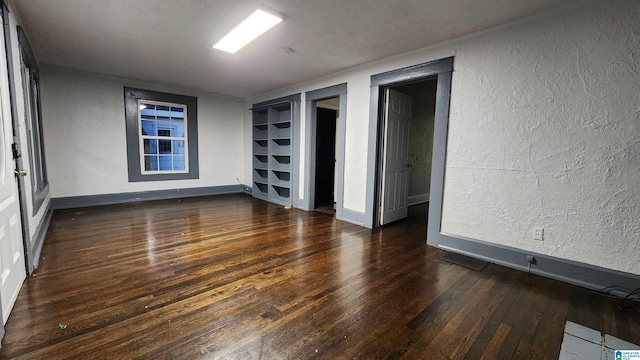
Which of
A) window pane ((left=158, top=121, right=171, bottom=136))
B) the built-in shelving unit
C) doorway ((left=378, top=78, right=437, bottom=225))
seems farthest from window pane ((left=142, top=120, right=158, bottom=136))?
doorway ((left=378, top=78, right=437, bottom=225))

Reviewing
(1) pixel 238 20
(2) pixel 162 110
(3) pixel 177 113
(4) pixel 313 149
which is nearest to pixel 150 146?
(2) pixel 162 110

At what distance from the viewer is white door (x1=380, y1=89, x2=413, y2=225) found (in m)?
3.91

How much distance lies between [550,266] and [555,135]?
3.99 feet

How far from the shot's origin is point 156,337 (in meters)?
1.58

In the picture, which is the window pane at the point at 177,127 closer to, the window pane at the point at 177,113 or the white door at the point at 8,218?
the window pane at the point at 177,113

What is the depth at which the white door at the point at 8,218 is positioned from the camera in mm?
1753

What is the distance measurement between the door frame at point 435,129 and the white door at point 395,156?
9cm

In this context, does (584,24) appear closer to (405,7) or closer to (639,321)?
(405,7)

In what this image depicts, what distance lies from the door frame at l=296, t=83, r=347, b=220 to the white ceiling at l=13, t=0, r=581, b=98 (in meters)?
0.41

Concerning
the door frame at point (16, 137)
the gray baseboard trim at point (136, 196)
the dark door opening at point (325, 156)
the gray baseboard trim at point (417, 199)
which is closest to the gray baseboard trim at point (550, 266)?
the gray baseboard trim at point (417, 199)

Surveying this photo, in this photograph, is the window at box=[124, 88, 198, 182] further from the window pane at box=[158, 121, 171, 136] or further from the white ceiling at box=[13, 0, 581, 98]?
the white ceiling at box=[13, 0, 581, 98]

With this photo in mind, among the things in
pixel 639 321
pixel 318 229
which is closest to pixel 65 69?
pixel 318 229

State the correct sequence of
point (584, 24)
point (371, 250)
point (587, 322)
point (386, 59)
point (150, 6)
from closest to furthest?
1. point (587, 322)
2. point (584, 24)
3. point (150, 6)
4. point (371, 250)
5. point (386, 59)

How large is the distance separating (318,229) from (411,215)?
6.49 ft
